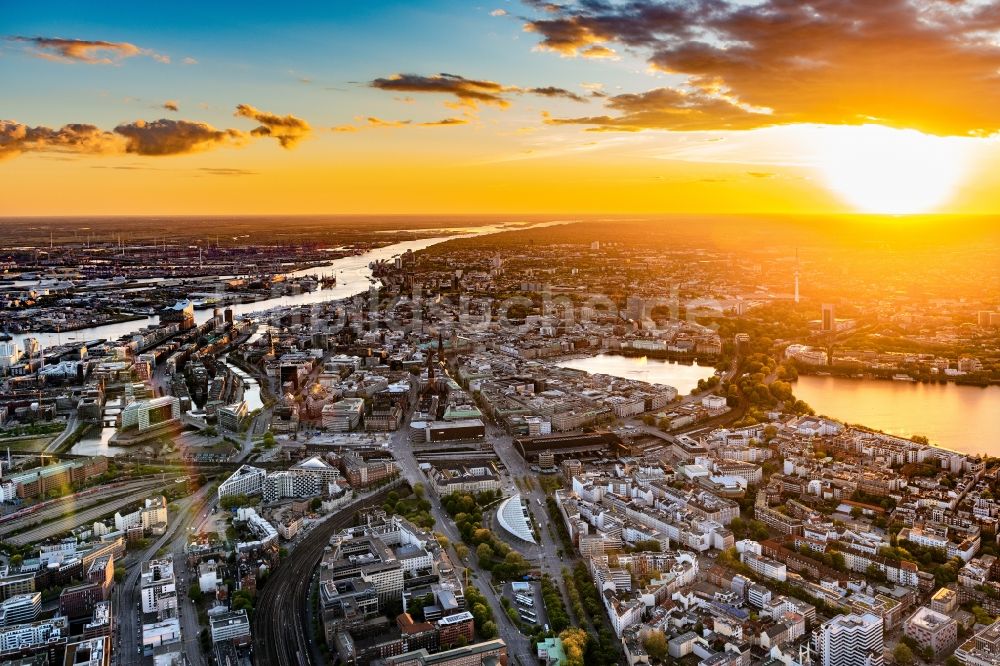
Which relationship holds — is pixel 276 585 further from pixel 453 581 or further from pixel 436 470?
pixel 436 470

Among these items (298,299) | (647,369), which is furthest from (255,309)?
(647,369)

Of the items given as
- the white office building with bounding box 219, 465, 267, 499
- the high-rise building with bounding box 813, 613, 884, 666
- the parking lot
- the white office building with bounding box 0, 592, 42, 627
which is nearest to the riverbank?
the high-rise building with bounding box 813, 613, 884, 666

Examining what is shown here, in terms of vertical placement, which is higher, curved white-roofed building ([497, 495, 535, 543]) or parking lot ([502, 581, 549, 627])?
curved white-roofed building ([497, 495, 535, 543])

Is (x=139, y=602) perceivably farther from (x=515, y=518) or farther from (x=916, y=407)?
(x=916, y=407)

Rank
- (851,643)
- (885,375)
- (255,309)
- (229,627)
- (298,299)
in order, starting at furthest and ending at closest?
(298,299) < (255,309) < (885,375) < (229,627) < (851,643)

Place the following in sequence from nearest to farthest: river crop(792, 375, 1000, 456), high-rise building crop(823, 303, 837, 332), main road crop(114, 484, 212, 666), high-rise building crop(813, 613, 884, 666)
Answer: high-rise building crop(813, 613, 884, 666) → main road crop(114, 484, 212, 666) → river crop(792, 375, 1000, 456) → high-rise building crop(823, 303, 837, 332)

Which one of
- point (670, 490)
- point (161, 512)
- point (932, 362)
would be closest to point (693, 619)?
point (670, 490)

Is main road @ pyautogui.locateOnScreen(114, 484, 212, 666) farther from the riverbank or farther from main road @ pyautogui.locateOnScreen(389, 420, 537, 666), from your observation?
the riverbank
